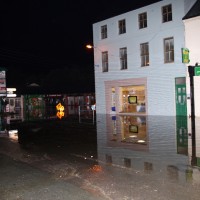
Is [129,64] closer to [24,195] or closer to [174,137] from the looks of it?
[174,137]

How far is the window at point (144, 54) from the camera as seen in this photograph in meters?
24.0

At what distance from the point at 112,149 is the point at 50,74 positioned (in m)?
59.9

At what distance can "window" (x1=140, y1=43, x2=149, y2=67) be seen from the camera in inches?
947

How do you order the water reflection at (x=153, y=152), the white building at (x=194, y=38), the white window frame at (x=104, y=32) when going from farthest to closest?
1. the white window frame at (x=104, y=32)
2. the white building at (x=194, y=38)
3. the water reflection at (x=153, y=152)

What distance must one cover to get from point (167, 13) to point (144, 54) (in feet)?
12.3

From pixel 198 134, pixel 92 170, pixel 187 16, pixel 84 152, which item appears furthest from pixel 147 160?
pixel 187 16

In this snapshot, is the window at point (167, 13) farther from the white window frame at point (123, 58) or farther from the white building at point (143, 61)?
the white window frame at point (123, 58)

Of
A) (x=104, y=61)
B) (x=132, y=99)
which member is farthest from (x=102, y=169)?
(x=104, y=61)

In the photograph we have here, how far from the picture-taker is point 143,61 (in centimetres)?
2430

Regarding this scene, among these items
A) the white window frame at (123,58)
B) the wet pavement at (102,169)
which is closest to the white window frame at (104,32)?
the white window frame at (123,58)

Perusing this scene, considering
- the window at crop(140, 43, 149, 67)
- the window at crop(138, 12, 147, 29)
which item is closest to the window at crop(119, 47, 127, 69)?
the window at crop(140, 43, 149, 67)

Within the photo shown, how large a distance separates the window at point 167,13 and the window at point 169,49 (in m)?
1.56

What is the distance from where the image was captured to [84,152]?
1002 cm

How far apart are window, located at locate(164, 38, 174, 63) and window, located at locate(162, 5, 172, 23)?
1562 mm
